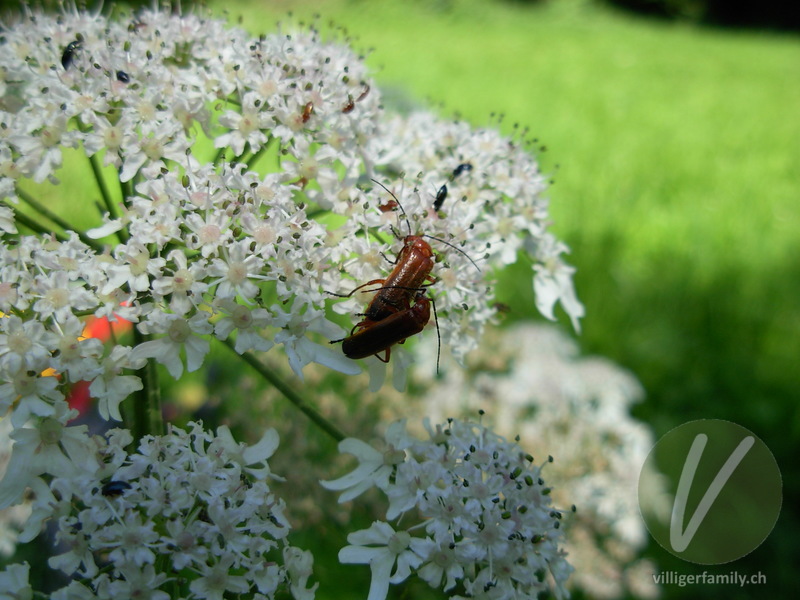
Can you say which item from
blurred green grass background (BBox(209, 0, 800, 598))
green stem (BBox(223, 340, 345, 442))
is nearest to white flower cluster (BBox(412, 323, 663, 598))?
blurred green grass background (BBox(209, 0, 800, 598))

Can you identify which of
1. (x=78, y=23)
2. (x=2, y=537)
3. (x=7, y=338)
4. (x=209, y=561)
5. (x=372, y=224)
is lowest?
(x=2, y=537)

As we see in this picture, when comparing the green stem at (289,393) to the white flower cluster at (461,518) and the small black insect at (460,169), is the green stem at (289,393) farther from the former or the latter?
the small black insect at (460,169)

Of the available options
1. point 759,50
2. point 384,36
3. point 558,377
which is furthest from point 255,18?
point 558,377

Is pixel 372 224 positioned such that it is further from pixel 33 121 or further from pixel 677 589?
pixel 677 589

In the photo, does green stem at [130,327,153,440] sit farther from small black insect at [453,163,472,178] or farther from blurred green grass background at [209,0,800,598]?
blurred green grass background at [209,0,800,598]

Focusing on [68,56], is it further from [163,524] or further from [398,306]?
[163,524]

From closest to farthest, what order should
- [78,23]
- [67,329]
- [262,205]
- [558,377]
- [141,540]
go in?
[141,540] → [67,329] → [262,205] → [78,23] → [558,377]

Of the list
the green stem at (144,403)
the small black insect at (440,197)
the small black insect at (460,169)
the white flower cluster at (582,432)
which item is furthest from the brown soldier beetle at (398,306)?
the white flower cluster at (582,432)

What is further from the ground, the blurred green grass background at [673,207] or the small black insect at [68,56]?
the small black insect at [68,56]
